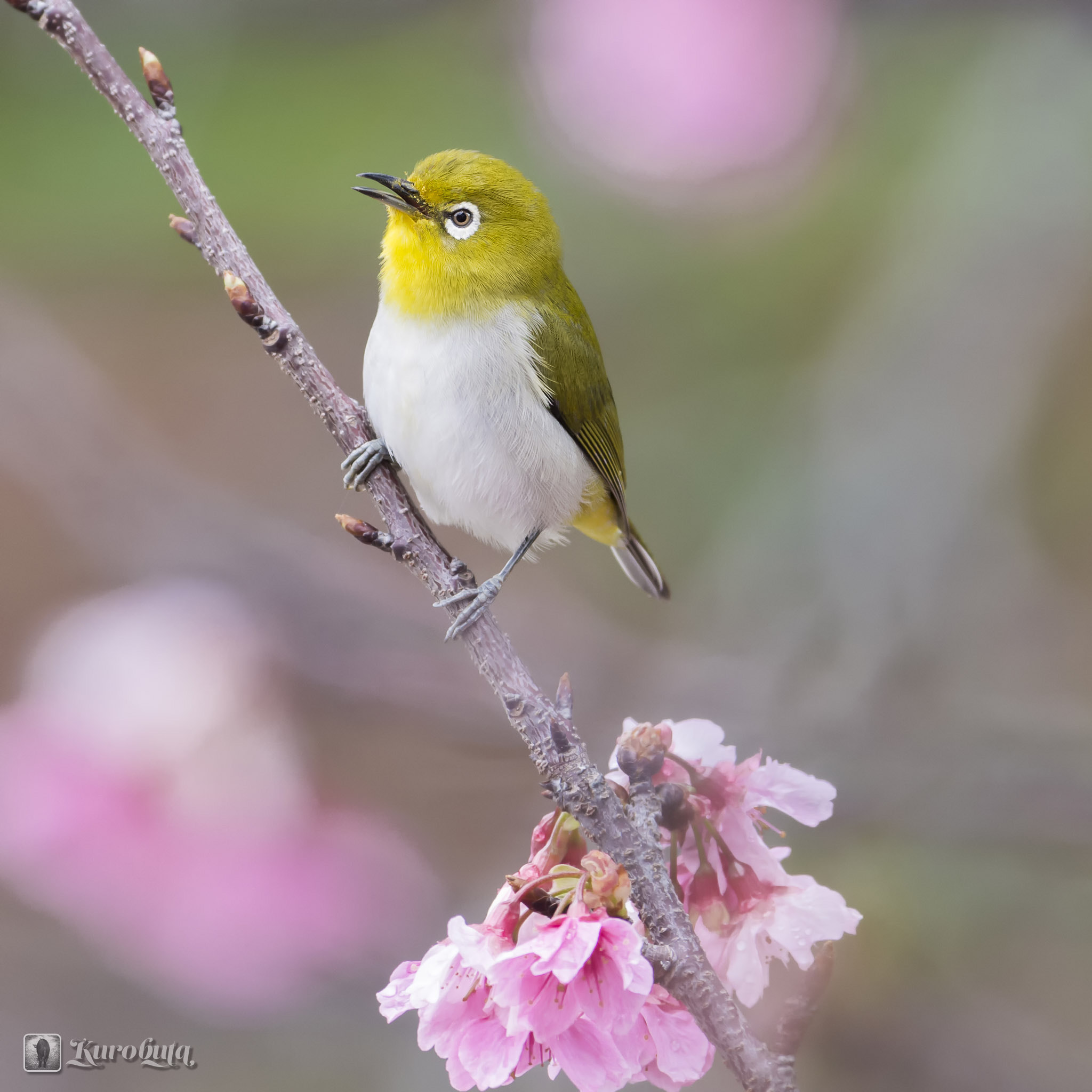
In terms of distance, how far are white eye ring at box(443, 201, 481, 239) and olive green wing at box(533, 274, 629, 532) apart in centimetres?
11

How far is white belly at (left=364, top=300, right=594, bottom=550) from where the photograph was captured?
1.04 meters

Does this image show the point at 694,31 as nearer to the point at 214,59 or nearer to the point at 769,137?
the point at 769,137

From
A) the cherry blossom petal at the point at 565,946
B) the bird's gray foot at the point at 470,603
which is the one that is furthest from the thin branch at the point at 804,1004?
the bird's gray foot at the point at 470,603

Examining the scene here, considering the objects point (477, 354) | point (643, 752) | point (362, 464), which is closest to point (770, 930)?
point (643, 752)

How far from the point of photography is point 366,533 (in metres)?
0.75

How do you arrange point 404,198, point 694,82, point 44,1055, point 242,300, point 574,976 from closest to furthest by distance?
point 574,976, point 242,300, point 44,1055, point 404,198, point 694,82

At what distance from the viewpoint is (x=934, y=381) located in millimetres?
2031

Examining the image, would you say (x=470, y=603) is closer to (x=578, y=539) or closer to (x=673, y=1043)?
(x=673, y=1043)

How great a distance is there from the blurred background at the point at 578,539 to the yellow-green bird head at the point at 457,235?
22.8 inches

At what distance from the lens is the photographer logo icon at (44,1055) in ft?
2.85

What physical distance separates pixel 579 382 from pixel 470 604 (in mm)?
411

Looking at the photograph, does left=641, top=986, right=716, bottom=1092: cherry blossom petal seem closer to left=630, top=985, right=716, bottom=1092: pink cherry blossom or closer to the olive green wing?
left=630, top=985, right=716, bottom=1092: pink cherry blossom

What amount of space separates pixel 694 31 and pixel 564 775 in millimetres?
1717

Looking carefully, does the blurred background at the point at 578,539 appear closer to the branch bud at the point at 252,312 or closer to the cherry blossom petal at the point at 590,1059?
the branch bud at the point at 252,312
